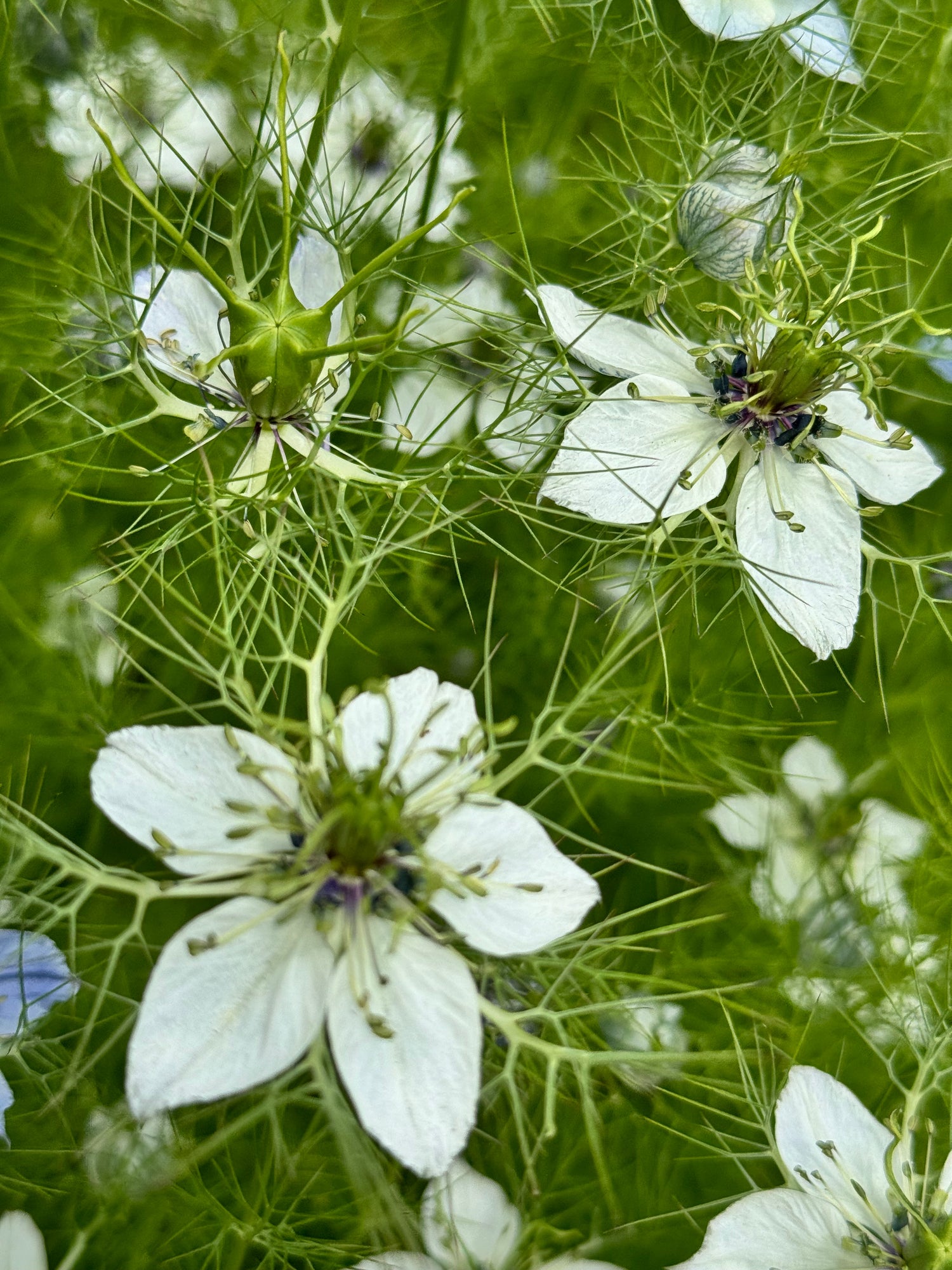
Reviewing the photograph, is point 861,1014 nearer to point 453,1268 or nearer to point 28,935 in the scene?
point 453,1268

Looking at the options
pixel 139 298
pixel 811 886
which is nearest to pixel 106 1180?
pixel 139 298

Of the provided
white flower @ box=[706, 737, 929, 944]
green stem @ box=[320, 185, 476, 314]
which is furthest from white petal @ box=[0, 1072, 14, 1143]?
white flower @ box=[706, 737, 929, 944]

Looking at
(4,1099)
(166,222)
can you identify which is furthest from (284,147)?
(4,1099)

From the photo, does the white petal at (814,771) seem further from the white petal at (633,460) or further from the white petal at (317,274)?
the white petal at (317,274)

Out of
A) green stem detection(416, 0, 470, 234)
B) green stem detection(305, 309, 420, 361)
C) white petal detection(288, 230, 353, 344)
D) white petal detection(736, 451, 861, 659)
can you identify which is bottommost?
white petal detection(736, 451, 861, 659)

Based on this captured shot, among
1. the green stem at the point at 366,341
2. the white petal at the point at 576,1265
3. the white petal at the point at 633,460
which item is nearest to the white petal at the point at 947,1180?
the white petal at the point at 576,1265

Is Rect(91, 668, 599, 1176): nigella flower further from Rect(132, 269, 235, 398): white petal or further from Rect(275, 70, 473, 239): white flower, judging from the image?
Rect(275, 70, 473, 239): white flower

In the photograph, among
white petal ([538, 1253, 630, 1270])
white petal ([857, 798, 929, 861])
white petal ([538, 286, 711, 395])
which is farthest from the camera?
white petal ([857, 798, 929, 861])
